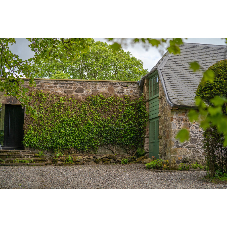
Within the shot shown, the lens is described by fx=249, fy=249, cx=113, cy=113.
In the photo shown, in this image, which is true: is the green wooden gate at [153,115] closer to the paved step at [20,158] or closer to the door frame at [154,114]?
the door frame at [154,114]

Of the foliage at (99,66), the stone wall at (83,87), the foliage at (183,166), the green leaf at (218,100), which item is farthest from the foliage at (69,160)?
the green leaf at (218,100)

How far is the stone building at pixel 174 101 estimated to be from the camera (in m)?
7.62

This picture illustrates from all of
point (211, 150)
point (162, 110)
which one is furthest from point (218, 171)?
point (162, 110)

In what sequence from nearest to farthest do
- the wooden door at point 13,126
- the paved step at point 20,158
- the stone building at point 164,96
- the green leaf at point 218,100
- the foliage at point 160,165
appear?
the green leaf at point 218,100 → the foliage at point 160,165 → the stone building at point 164,96 → the paved step at point 20,158 → the wooden door at point 13,126

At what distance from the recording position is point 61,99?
9625 mm

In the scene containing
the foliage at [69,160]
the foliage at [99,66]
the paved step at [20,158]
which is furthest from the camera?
the foliage at [99,66]

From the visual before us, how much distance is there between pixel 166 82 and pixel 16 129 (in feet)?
21.2

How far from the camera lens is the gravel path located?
5383 mm

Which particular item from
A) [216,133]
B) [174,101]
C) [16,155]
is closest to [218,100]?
[216,133]

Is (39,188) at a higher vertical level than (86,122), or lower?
lower

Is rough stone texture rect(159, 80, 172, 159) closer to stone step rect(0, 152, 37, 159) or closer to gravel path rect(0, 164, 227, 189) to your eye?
gravel path rect(0, 164, 227, 189)

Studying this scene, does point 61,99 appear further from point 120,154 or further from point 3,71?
→ point 3,71

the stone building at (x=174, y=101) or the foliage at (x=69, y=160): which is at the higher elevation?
the stone building at (x=174, y=101)
